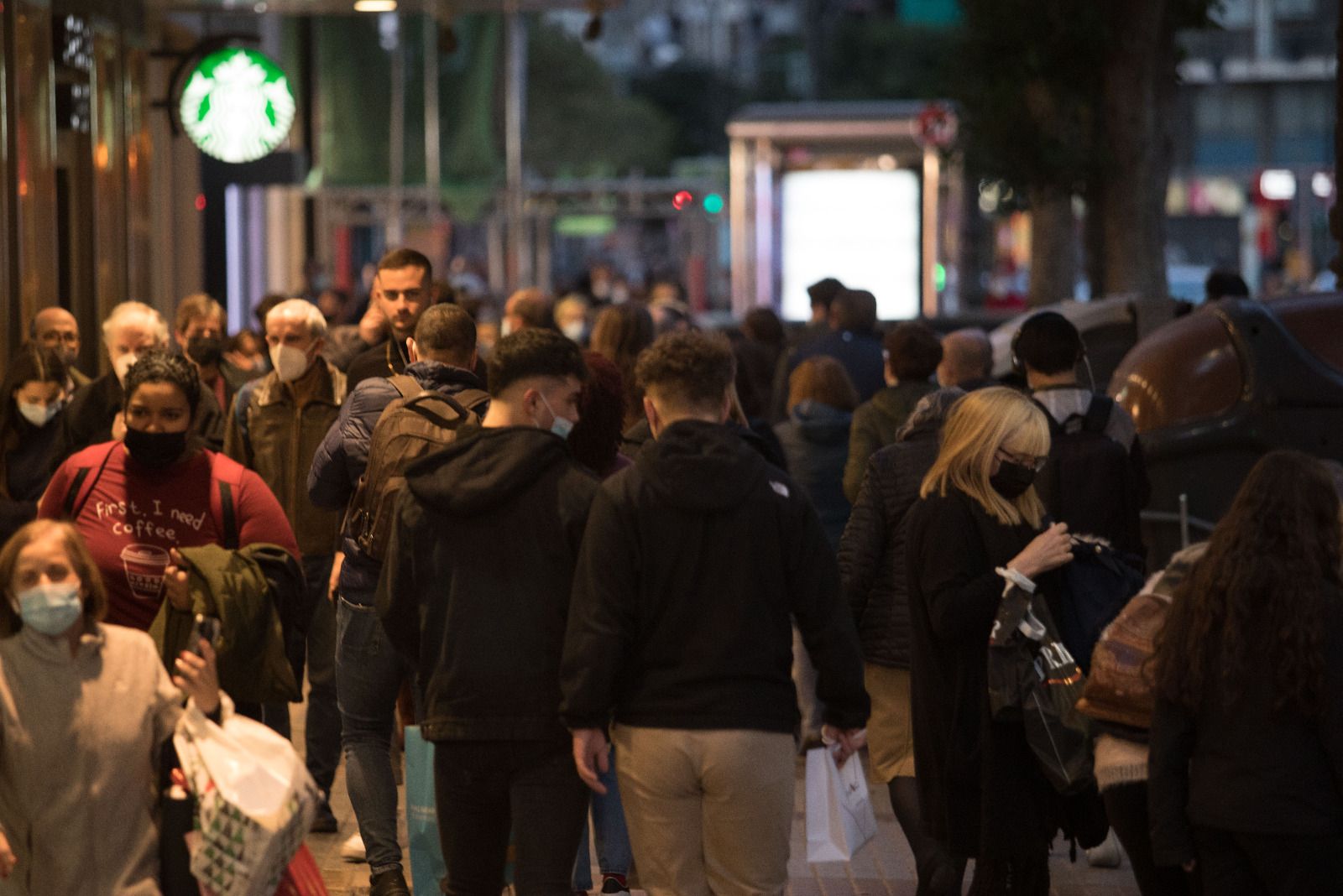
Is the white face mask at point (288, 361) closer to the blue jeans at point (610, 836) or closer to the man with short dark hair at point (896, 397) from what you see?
the blue jeans at point (610, 836)

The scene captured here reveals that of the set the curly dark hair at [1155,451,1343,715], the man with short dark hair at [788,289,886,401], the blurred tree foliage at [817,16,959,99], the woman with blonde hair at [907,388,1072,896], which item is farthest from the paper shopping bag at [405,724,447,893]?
the blurred tree foliage at [817,16,959,99]

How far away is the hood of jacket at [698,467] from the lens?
16.4 ft

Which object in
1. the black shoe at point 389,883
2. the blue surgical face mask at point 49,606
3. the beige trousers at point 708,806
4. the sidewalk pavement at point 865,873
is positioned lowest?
the sidewalk pavement at point 865,873

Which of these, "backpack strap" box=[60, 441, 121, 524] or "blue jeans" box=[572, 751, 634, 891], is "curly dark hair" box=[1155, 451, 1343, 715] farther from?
"backpack strap" box=[60, 441, 121, 524]

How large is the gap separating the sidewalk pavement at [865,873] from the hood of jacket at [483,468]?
2.45 m

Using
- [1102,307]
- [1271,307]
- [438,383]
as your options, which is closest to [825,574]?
[438,383]

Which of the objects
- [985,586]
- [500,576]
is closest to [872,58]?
[985,586]

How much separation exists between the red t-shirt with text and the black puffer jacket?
211cm

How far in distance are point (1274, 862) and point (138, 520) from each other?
3.06 meters

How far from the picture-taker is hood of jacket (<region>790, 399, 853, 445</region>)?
986 cm

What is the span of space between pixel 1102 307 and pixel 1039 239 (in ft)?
20.4

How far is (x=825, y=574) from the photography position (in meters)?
5.10

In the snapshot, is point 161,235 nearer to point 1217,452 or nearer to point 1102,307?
point 1102,307

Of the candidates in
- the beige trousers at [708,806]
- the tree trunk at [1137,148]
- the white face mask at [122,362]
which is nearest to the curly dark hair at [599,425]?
the beige trousers at [708,806]
